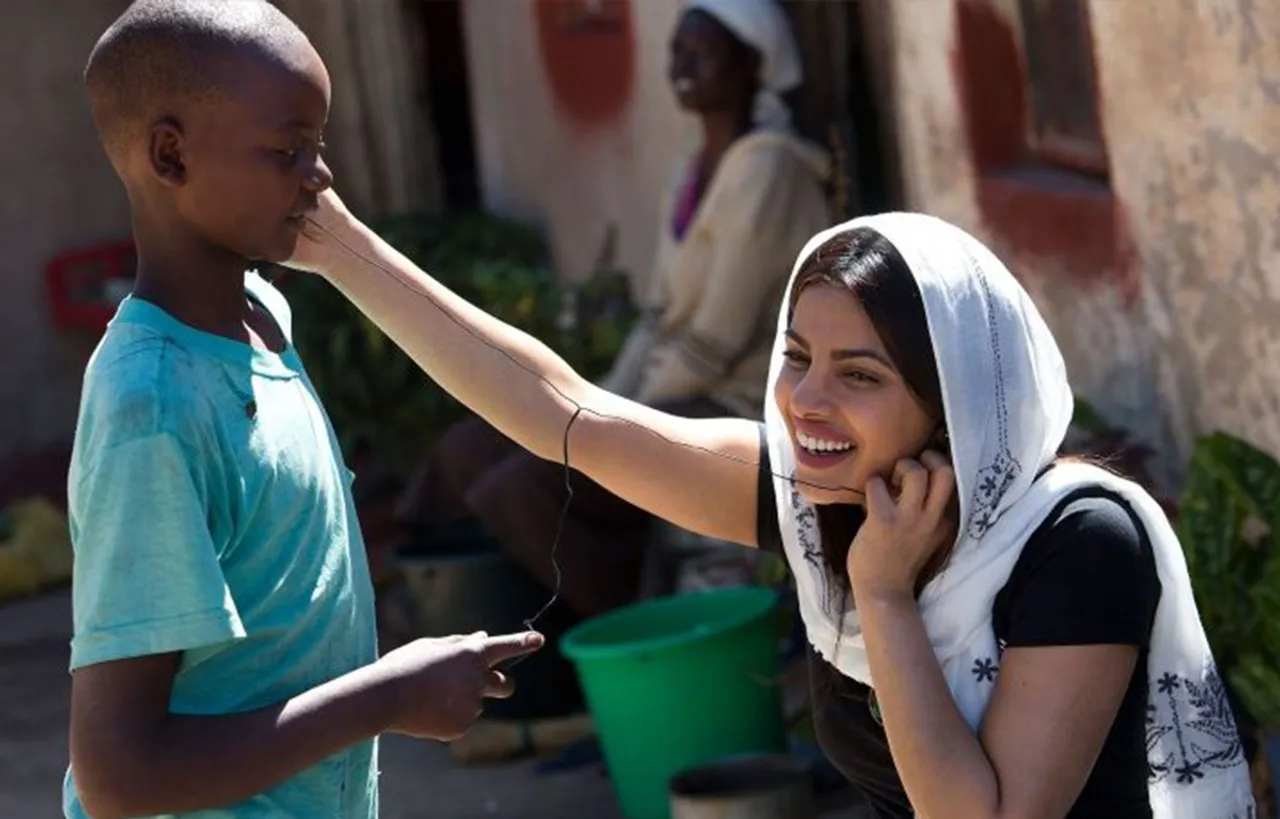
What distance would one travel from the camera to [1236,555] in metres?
4.09

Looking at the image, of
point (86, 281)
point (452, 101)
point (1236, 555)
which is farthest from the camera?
point (452, 101)

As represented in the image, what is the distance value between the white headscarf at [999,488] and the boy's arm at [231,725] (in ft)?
1.83

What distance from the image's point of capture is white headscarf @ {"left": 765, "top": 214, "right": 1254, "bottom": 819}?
2.50m

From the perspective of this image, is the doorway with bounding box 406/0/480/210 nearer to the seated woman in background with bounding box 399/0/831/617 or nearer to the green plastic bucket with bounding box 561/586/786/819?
the seated woman in background with bounding box 399/0/831/617

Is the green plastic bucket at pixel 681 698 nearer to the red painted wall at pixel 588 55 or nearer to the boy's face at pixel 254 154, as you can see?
the red painted wall at pixel 588 55

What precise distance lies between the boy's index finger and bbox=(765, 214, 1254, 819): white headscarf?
0.47m

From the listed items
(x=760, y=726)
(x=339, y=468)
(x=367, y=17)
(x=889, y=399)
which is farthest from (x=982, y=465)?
(x=367, y=17)

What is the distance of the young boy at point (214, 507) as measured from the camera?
216cm

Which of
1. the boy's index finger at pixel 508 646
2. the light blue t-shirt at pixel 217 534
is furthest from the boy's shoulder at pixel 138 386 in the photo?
the boy's index finger at pixel 508 646

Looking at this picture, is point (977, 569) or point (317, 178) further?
point (977, 569)

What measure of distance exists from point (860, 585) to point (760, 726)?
8.50 feet

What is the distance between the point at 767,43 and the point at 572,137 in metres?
1.97

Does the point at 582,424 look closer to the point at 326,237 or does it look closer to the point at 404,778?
the point at 326,237

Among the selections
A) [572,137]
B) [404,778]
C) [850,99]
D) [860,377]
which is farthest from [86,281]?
[860,377]
